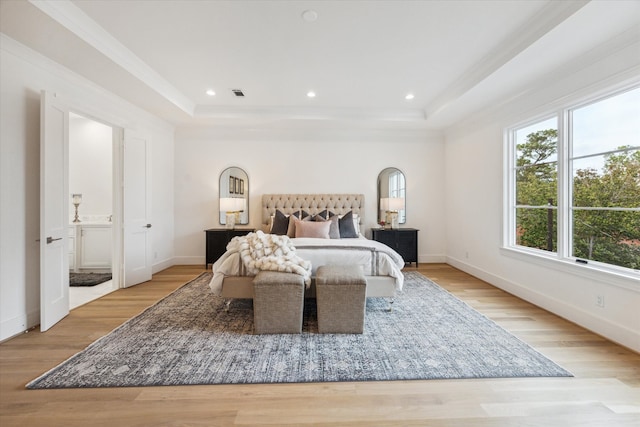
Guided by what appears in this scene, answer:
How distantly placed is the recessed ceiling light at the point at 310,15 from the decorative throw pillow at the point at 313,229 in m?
2.79

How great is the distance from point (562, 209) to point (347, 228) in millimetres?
2866

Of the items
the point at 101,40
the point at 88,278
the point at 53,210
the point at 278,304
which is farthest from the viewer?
the point at 88,278

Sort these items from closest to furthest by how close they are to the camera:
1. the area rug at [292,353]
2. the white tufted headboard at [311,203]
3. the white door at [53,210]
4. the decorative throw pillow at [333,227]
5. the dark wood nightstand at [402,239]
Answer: the area rug at [292,353], the white door at [53,210], the decorative throw pillow at [333,227], the dark wood nightstand at [402,239], the white tufted headboard at [311,203]

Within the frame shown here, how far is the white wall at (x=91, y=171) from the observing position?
5.26 metres

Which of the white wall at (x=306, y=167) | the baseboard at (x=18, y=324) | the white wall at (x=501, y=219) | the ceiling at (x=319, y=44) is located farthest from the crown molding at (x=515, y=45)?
the baseboard at (x=18, y=324)

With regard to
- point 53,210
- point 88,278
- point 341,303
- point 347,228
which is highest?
point 53,210

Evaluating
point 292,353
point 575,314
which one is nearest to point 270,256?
point 292,353

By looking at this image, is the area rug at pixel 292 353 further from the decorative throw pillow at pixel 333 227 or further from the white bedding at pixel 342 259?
the decorative throw pillow at pixel 333 227

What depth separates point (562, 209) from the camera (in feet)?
10.5

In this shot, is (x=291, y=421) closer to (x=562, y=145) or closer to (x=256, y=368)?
(x=256, y=368)

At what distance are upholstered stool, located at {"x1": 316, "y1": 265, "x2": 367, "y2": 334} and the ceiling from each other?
2.43 m

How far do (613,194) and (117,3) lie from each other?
4.86 meters

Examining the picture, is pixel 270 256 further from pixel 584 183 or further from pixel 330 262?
pixel 584 183

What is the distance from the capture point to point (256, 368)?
2.12m
